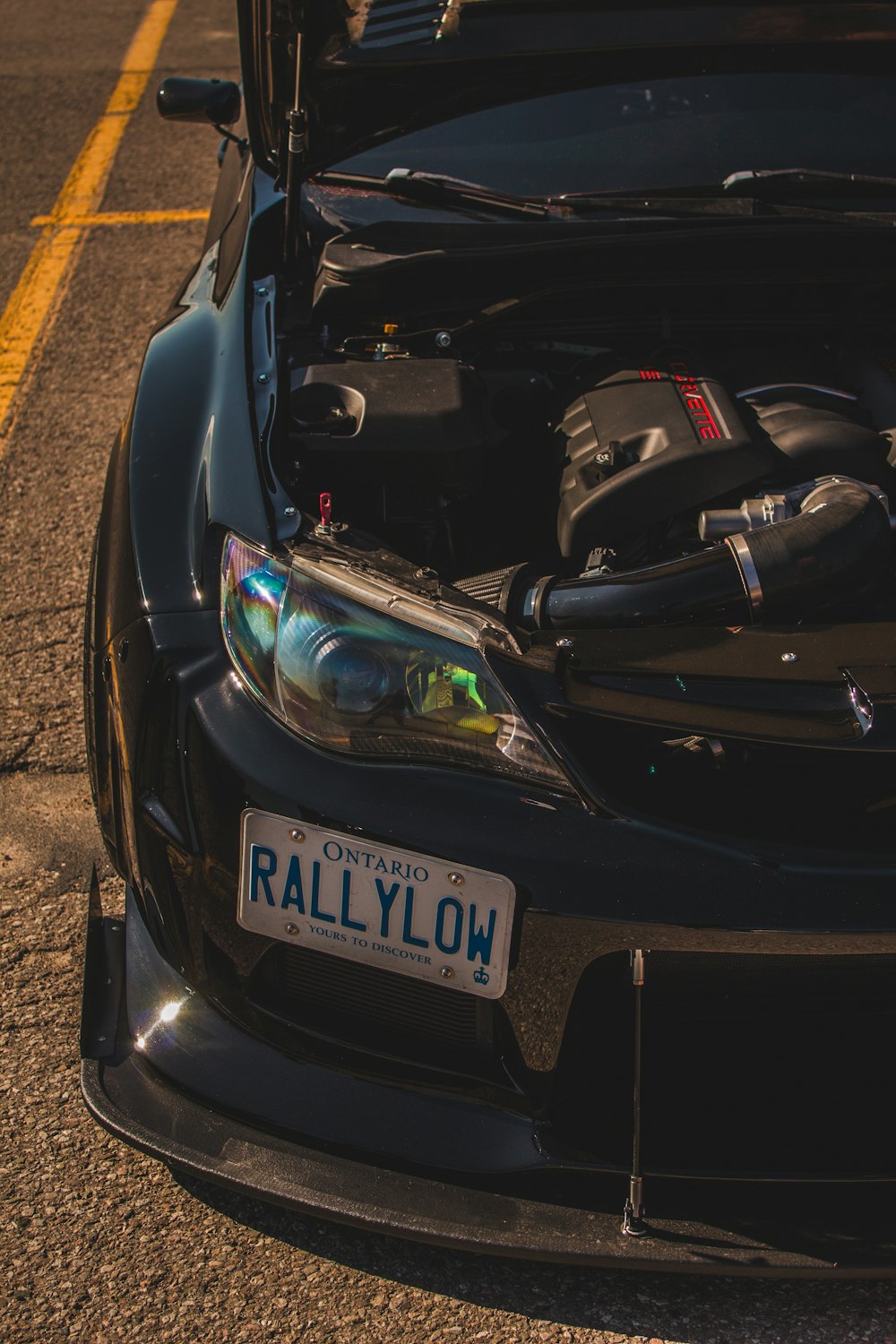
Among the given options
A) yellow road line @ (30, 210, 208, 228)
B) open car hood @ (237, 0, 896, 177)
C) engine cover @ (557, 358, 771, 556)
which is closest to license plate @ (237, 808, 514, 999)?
engine cover @ (557, 358, 771, 556)

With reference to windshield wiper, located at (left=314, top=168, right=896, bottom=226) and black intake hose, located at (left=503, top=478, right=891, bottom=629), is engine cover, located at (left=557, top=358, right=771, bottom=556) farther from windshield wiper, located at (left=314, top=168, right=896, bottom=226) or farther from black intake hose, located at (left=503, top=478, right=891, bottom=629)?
windshield wiper, located at (left=314, top=168, right=896, bottom=226)

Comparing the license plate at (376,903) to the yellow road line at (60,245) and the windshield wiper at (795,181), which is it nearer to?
the windshield wiper at (795,181)

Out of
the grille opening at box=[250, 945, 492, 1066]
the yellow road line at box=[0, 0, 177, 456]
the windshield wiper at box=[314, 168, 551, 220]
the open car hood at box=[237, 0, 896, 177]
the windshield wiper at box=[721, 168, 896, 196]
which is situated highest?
the open car hood at box=[237, 0, 896, 177]

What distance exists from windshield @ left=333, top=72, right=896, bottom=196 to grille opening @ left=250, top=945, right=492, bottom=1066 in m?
1.65

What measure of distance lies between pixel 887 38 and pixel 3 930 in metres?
2.31

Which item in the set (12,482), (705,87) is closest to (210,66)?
(12,482)

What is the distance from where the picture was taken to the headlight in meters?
1.56

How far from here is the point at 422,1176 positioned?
5.20 feet

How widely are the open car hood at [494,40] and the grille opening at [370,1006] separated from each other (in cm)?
164

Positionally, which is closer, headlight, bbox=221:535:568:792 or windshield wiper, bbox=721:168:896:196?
headlight, bbox=221:535:568:792

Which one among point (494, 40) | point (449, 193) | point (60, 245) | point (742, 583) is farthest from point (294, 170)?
point (60, 245)

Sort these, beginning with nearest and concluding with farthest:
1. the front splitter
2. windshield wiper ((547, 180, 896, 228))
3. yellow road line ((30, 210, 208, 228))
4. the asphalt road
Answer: the front splitter < the asphalt road < windshield wiper ((547, 180, 896, 228)) < yellow road line ((30, 210, 208, 228))

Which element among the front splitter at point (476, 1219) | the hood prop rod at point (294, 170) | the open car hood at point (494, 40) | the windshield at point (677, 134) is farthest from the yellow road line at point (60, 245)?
the front splitter at point (476, 1219)

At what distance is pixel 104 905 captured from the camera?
223cm
